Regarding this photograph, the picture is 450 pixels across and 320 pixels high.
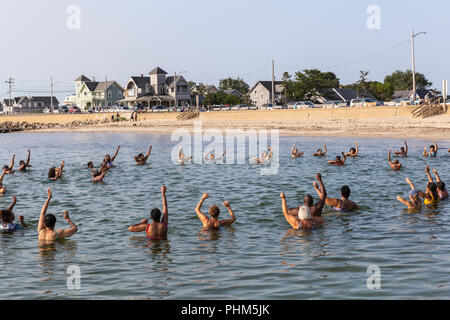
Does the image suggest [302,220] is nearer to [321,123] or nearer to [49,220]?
[49,220]

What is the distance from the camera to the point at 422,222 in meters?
14.4

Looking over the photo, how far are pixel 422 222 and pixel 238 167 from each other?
648 inches

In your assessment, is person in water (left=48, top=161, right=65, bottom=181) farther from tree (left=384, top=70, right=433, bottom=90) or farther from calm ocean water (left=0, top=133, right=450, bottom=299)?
tree (left=384, top=70, right=433, bottom=90)

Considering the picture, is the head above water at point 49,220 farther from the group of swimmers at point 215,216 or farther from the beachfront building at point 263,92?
the beachfront building at point 263,92

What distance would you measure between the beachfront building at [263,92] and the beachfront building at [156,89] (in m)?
14.6

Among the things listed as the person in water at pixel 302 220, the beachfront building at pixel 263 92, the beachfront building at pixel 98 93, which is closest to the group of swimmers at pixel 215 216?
the person in water at pixel 302 220

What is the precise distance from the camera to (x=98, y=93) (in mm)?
128375

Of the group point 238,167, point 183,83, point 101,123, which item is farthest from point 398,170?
point 183,83

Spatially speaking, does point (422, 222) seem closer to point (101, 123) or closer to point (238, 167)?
point (238, 167)

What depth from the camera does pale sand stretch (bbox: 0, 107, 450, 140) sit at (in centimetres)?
4422

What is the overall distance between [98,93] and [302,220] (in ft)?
396

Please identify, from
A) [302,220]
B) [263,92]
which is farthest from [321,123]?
[263,92]

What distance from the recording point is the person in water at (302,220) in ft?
44.4
